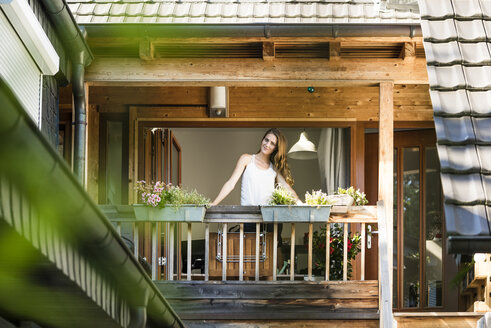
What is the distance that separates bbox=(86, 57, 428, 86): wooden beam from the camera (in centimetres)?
712

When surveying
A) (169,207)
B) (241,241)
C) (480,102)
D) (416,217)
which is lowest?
(241,241)

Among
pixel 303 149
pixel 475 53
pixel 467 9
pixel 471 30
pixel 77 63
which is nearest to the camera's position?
pixel 475 53

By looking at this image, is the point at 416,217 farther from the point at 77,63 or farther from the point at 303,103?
the point at 77,63

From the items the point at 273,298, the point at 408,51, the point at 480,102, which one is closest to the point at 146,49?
the point at 408,51

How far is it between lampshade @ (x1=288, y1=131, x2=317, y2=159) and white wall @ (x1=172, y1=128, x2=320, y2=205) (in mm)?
2558

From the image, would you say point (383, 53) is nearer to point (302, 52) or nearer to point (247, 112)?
point (302, 52)

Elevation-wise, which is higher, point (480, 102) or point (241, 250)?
point (480, 102)

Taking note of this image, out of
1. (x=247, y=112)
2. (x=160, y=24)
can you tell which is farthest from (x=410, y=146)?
(x=160, y=24)

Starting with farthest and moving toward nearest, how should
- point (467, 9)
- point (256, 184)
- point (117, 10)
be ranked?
point (256, 184) → point (117, 10) → point (467, 9)

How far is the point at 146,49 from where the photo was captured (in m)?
6.93

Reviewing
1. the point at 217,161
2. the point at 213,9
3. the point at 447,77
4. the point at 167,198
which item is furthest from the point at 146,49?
the point at 217,161

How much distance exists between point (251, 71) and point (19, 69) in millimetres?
2528

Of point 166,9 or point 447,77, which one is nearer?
point 447,77

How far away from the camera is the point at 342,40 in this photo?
6.88 metres
